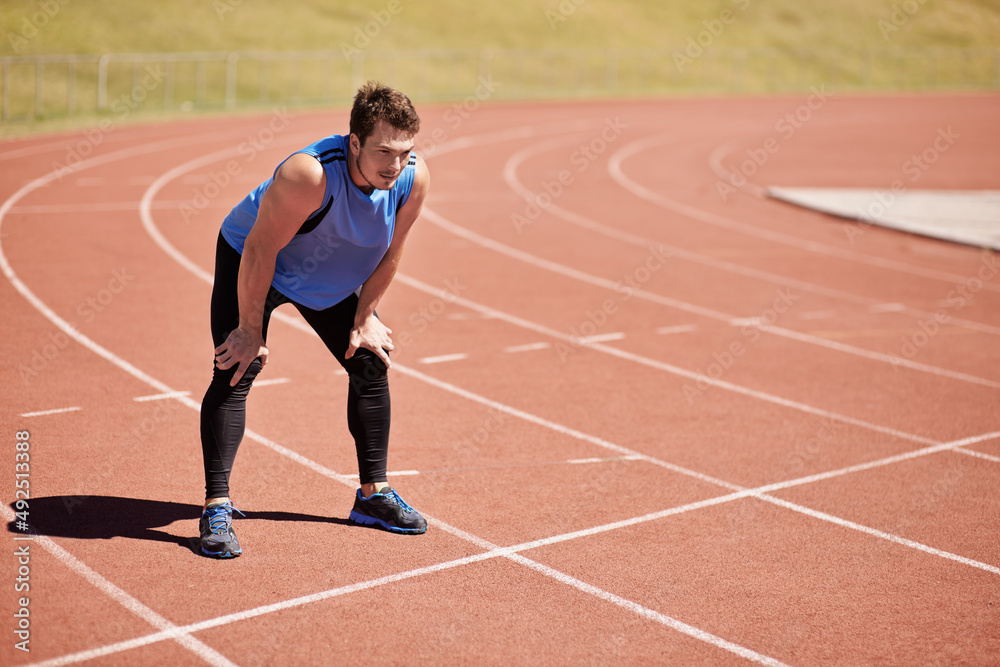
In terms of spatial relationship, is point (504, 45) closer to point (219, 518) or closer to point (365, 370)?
point (365, 370)

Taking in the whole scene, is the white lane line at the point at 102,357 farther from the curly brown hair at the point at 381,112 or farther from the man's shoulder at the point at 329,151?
the curly brown hair at the point at 381,112

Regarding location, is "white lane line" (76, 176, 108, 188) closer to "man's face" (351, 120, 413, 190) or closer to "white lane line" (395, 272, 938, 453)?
"white lane line" (395, 272, 938, 453)

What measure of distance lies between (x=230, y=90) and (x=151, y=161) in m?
10.4

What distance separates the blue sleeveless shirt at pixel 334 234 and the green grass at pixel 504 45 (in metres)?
19.1

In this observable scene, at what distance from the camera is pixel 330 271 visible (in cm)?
476

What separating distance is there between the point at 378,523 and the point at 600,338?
4.54 m

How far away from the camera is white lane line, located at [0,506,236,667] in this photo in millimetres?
3900

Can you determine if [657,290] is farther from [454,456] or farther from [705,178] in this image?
[705,178]

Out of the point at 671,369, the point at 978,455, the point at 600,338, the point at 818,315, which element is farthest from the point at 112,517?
the point at 818,315

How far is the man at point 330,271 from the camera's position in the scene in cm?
439

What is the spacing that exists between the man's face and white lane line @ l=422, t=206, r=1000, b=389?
595 cm

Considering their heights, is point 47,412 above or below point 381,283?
below

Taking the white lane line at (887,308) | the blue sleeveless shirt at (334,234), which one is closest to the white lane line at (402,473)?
the blue sleeveless shirt at (334,234)

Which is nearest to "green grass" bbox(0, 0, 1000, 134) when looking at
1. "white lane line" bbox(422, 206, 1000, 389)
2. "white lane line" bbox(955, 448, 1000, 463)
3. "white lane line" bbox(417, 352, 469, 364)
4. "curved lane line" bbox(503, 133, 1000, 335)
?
"curved lane line" bbox(503, 133, 1000, 335)
